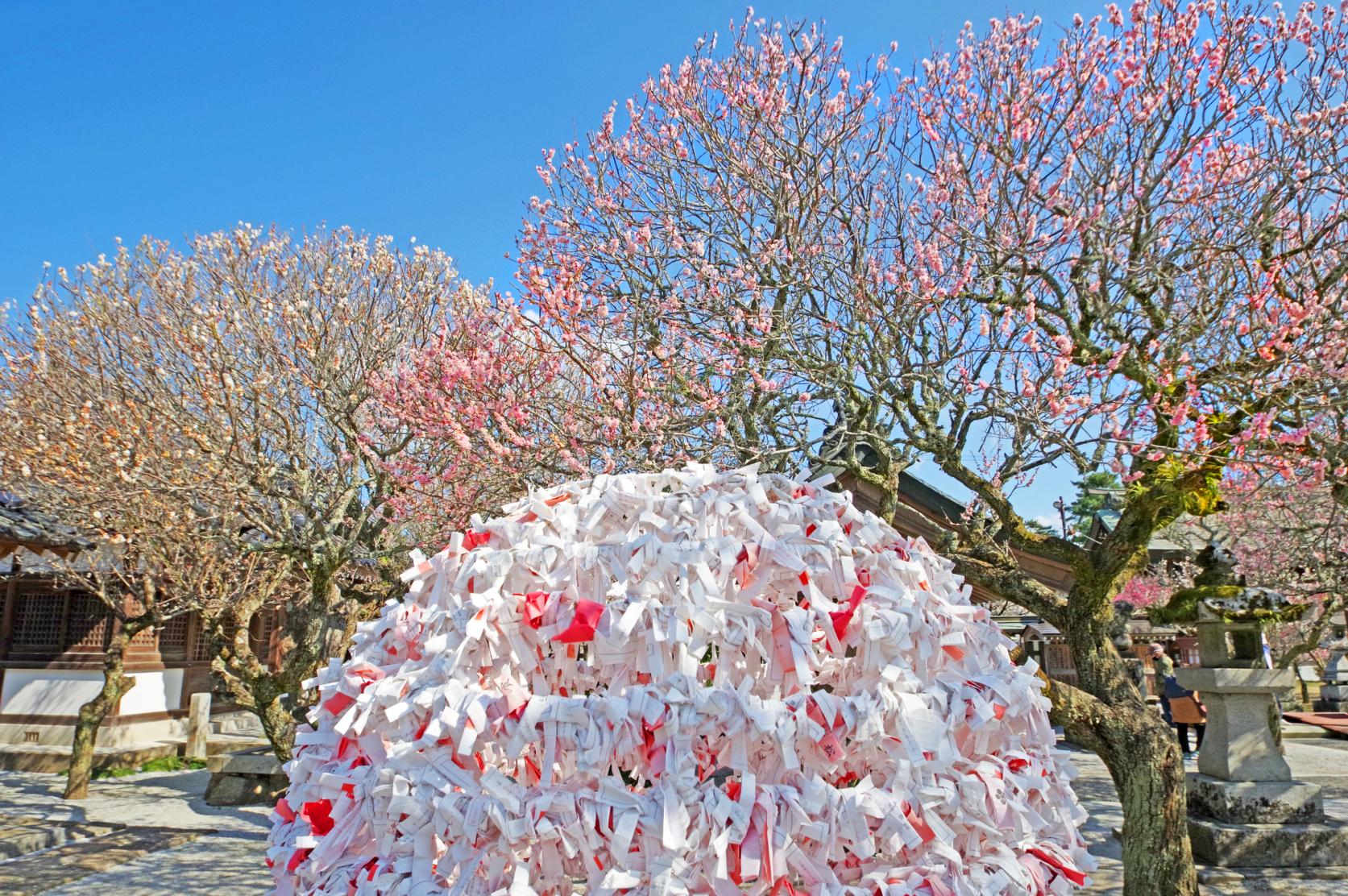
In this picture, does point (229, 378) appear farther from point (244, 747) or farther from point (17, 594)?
point (17, 594)

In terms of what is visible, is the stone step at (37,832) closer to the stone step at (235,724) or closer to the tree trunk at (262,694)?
the tree trunk at (262,694)

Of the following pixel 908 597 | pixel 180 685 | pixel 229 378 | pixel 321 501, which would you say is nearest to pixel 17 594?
pixel 180 685

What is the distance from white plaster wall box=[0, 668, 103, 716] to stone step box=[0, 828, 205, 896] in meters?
7.06

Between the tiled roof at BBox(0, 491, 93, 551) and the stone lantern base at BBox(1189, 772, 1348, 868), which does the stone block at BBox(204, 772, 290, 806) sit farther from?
the stone lantern base at BBox(1189, 772, 1348, 868)

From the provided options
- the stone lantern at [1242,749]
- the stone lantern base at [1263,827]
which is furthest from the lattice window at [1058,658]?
the stone lantern base at [1263,827]

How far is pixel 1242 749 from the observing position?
8141 millimetres

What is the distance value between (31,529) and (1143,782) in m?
14.0

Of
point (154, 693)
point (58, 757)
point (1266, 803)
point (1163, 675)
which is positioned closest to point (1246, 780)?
point (1266, 803)

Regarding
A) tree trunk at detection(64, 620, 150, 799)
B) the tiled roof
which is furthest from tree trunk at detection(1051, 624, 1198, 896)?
tree trunk at detection(64, 620, 150, 799)

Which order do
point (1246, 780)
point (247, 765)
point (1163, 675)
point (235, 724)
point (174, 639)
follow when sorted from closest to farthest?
1. point (1246, 780)
2. point (247, 765)
3. point (1163, 675)
4. point (174, 639)
5. point (235, 724)

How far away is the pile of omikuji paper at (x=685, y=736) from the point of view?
160cm

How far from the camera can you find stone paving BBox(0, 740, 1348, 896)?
6.82m

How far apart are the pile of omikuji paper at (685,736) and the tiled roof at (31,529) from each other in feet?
34.8

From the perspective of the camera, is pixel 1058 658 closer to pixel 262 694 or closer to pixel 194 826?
pixel 194 826
